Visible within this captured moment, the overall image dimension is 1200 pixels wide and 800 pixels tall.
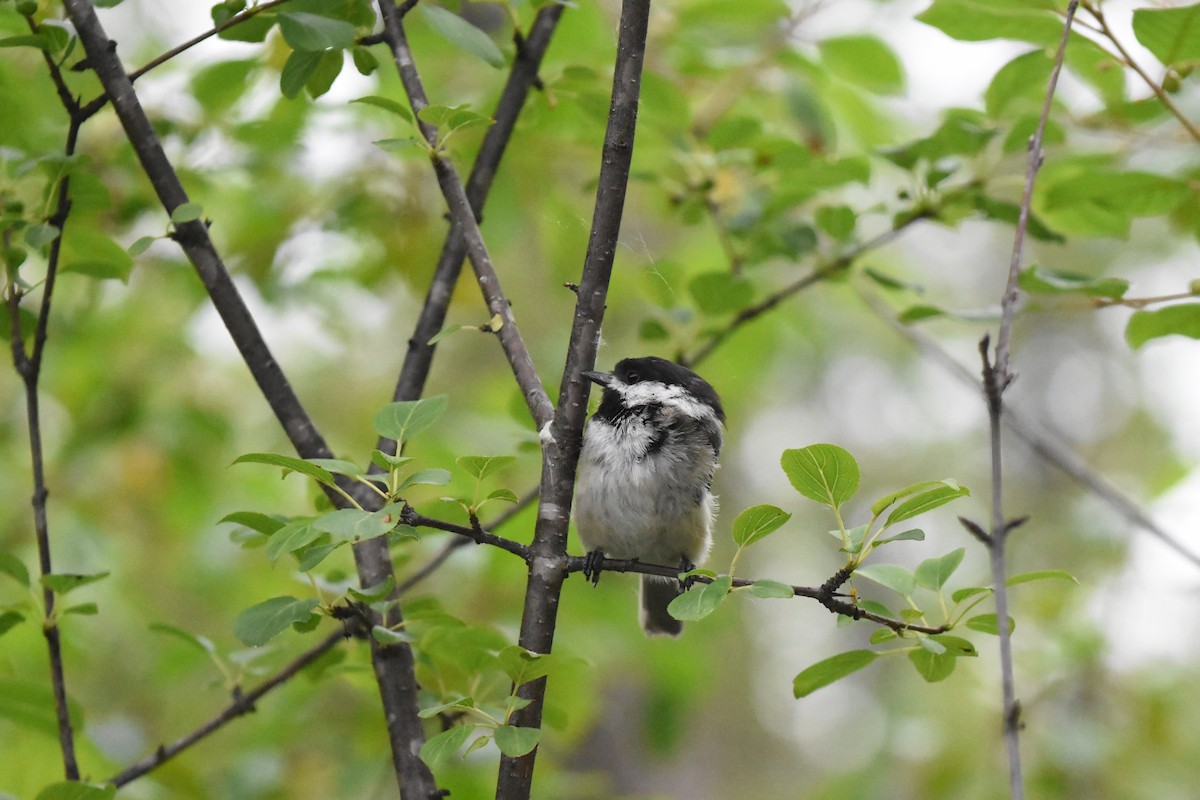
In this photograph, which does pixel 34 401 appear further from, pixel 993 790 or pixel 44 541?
pixel 993 790

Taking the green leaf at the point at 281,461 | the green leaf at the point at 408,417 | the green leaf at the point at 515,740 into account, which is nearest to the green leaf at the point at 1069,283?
the green leaf at the point at 408,417

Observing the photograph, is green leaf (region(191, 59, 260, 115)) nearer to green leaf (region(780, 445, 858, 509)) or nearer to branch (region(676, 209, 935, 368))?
branch (region(676, 209, 935, 368))

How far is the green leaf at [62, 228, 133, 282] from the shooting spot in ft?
7.69

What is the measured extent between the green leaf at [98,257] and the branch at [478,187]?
0.70 metres

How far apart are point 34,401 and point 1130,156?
290 cm

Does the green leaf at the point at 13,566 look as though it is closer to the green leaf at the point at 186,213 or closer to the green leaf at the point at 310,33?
the green leaf at the point at 186,213

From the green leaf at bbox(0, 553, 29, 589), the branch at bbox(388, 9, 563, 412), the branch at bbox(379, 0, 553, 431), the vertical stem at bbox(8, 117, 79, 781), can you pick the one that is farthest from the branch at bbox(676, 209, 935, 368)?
the green leaf at bbox(0, 553, 29, 589)

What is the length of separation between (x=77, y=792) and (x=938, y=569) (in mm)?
1605

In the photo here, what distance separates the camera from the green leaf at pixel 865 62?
298cm

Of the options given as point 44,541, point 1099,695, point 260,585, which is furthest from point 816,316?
point 44,541

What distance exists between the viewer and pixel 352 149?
3916mm

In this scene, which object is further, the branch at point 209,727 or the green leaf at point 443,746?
the branch at point 209,727

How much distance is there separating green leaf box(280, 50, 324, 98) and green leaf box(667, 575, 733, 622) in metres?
1.31

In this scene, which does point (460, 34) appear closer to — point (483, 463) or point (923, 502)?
point (483, 463)
